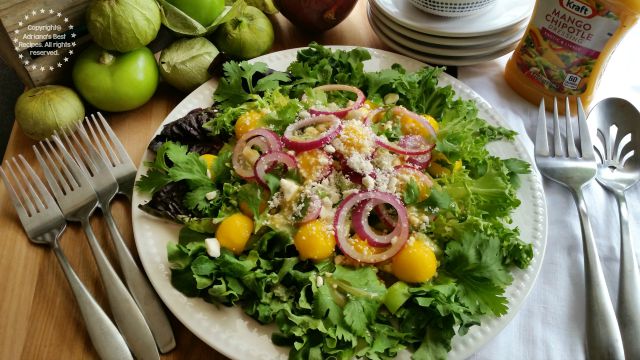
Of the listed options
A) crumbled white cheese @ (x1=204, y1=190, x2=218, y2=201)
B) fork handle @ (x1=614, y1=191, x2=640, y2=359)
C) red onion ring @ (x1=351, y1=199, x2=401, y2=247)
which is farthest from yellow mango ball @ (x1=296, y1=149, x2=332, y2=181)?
fork handle @ (x1=614, y1=191, x2=640, y2=359)

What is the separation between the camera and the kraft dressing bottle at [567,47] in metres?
1.48

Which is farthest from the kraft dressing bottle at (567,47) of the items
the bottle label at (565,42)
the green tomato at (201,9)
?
the green tomato at (201,9)

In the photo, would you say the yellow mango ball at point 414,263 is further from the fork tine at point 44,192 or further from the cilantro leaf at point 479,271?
the fork tine at point 44,192

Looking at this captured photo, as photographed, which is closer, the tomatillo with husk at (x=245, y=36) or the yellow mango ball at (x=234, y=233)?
the yellow mango ball at (x=234, y=233)

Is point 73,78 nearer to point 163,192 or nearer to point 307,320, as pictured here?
point 163,192

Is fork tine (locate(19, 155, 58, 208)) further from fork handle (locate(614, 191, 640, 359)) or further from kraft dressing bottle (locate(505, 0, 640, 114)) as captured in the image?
kraft dressing bottle (locate(505, 0, 640, 114))

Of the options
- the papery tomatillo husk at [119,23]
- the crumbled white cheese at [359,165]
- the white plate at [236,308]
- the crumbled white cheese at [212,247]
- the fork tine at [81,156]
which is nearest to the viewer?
the white plate at [236,308]

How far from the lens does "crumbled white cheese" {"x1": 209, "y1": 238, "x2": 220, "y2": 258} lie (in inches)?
47.2

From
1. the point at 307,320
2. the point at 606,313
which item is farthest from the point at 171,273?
the point at 606,313

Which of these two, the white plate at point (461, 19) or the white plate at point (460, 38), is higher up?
the white plate at point (461, 19)

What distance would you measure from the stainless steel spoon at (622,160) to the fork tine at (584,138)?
0.22 feet

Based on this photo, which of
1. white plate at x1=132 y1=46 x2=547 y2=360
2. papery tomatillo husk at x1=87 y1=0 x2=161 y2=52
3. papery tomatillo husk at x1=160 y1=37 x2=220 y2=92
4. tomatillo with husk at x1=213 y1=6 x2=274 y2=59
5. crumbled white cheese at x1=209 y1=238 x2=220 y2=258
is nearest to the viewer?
white plate at x1=132 y1=46 x2=547 y2=360

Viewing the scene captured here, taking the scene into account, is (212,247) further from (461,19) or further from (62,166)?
(461,19)

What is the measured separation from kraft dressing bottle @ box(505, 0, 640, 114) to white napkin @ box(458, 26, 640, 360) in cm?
10
